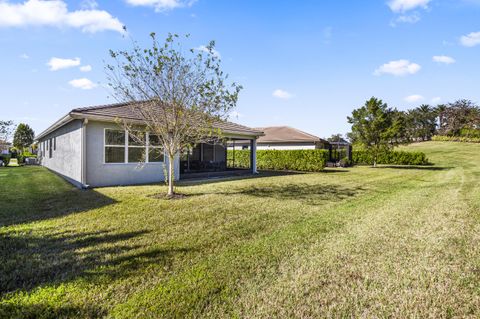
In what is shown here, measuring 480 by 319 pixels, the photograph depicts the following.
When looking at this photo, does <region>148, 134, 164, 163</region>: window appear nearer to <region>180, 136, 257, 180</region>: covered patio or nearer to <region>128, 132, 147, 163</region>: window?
<region>128, 132, 147, 163</region>: window

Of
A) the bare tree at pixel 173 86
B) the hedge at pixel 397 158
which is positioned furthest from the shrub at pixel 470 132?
the hedge at pixel 397 158

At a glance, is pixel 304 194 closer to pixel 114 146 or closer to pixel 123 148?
pixel 123 148

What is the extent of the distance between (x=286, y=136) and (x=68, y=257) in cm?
2746

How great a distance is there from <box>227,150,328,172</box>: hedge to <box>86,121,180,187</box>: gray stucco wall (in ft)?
39.8

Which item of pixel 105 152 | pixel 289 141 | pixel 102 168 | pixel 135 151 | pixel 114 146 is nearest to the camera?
pixel 102 168

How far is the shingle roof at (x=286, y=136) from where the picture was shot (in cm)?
2814

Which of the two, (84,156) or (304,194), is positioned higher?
(84,156)

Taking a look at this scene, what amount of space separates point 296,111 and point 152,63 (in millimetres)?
20511

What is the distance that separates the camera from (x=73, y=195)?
8945 mm

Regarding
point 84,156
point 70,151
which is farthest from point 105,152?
point 70,151

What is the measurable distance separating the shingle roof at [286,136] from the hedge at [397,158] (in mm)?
5714

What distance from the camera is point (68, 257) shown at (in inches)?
152

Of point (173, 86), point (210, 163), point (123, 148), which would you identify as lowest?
point (210, 163)

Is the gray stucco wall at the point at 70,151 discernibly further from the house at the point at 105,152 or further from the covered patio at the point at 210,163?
the covered patio at the point at 210,163
